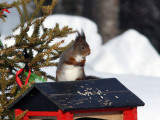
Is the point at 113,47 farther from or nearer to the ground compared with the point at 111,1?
nearer to the ground

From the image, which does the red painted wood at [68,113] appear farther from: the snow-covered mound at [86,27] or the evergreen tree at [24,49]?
the snow-covered mound at [86,27]

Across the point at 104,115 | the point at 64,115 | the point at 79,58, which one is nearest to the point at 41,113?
the point at 64,115

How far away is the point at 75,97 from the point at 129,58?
20.1 feet

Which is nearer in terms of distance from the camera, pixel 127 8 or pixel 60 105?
pixel 60 105

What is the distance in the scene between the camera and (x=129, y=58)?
9.24 metres

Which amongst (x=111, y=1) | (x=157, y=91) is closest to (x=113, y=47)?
(x=157, y=91)

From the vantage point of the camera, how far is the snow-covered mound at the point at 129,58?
359 inches

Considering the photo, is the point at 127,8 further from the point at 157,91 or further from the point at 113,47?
the point at 157,91

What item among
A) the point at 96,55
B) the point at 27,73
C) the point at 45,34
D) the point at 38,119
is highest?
the point at 96,55

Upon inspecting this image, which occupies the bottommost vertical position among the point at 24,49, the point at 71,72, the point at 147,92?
the point at 71,72

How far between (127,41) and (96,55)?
2.33 ft

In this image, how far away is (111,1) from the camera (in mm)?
14422

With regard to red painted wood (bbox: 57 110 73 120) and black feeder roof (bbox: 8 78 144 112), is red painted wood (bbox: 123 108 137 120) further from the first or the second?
red painted wood (bbox: 57 110 73 120)

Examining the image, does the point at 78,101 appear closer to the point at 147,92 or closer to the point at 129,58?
the point at 147,92
